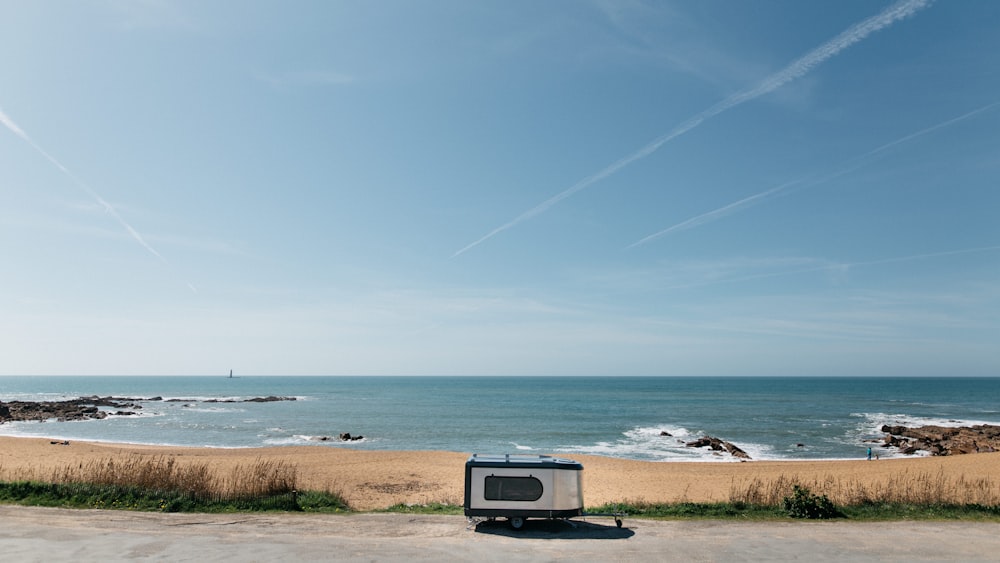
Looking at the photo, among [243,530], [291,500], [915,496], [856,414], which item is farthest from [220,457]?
[856,414]

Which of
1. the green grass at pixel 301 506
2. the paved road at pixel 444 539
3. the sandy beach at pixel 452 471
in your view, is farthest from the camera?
the sandy beach at pixel 452 471

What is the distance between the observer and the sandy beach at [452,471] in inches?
1006

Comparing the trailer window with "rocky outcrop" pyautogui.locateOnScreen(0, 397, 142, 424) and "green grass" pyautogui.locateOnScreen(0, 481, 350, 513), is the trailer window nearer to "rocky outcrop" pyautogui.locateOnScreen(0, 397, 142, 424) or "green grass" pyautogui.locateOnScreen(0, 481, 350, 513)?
"green grass" pyautogui.locateOnScreen(0, 481, 350, 513)

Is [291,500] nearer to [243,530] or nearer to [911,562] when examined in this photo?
[243,530]

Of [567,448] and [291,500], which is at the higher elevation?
[291,500]

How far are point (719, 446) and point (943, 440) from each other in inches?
856

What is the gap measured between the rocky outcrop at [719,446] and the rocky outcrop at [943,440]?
13338 mm

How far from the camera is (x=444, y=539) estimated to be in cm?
1303

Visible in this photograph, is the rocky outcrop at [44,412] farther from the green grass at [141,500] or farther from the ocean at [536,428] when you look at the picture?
the green grass at [141,500]

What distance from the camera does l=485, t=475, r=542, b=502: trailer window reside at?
13.6 metres

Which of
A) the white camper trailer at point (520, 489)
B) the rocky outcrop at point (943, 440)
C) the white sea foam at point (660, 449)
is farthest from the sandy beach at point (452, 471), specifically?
the white camper trailer at point (520, 489)

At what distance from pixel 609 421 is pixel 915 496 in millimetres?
52260

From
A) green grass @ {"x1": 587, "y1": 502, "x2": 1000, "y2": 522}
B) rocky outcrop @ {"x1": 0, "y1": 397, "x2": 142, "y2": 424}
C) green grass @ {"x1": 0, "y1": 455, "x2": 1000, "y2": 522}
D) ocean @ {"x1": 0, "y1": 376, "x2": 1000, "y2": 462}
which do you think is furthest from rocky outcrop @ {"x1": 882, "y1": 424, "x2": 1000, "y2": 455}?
rocky outcrop @ {"x1": 0, "y1": 397, "x2": 142, "y2": 424}

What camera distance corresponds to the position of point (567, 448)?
150 feet
